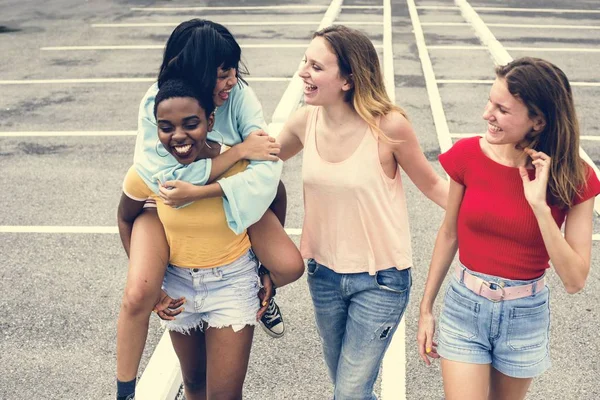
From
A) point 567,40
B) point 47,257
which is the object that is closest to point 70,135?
point 47,257

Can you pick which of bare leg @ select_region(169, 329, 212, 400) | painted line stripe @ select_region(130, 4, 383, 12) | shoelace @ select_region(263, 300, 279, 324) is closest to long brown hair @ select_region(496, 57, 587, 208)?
shoelace @ select_region(263, 300, 279, 324)

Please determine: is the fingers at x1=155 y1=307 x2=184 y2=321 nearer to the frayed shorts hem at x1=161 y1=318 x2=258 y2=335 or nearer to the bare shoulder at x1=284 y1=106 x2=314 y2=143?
the frayed shorts hem at x1=161 y1=318 x2=258 y2=335

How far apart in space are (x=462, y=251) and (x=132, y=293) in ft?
4.40

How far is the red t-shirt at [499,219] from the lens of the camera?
2.85m

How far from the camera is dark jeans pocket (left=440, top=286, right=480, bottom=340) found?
2.92 m

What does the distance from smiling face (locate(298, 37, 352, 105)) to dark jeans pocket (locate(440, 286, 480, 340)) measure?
0.95 metres

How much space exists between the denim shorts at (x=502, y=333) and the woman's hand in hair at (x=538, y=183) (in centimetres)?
35

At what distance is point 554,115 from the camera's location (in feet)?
9.02

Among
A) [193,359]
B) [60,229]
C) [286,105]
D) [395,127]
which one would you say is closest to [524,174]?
[395,127]

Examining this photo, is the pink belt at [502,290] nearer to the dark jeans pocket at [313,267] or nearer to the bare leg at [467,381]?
the bare leg at [467,381]

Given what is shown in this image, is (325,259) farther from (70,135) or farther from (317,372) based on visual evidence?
(70,135)

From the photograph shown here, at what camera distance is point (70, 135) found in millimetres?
8805

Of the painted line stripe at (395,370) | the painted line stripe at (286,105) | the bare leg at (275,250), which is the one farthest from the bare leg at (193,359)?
the painted line stripe at (286,105)

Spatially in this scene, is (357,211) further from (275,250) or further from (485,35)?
(485,35)
